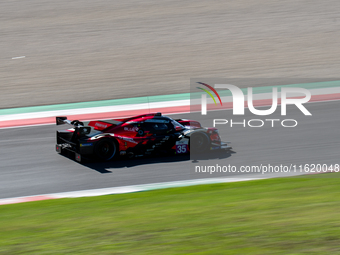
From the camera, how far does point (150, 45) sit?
27938 millimetres

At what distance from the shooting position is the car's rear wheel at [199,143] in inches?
479

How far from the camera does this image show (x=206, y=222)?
246 inches

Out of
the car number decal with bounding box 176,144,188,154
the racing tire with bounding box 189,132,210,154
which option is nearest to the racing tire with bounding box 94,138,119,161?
the car number decal with bounding box 176,144,188,154

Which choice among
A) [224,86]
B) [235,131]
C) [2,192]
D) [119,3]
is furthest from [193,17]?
[2,192]

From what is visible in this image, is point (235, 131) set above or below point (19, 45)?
below

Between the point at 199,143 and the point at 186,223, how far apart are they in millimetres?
6093

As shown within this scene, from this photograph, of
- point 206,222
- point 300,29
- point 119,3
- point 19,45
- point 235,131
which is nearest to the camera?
point 206,222

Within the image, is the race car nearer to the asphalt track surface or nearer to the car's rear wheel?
the car's rear wheel

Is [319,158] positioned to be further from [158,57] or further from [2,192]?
[158,57]

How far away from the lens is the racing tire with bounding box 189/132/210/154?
12156 millimetres

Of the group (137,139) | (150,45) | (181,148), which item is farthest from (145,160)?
(150,45)

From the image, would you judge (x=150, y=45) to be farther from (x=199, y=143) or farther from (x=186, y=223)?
(x=186, y=223)

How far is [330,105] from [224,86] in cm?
678

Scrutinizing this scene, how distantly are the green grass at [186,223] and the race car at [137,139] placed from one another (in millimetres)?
2875
